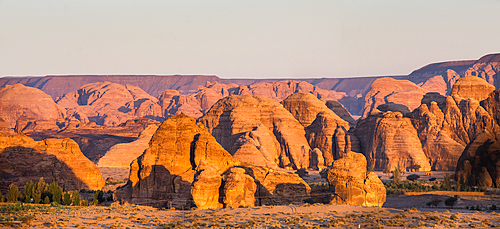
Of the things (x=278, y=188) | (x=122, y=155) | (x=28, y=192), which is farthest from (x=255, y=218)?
(x=122, y=155)

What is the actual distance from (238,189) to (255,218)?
6.32 meters

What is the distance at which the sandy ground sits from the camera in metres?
42.5

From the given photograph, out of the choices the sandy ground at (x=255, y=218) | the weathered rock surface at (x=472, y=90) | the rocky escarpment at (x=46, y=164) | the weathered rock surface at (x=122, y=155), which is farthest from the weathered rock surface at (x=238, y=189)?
the weathered rock surface at (x=472, y=90)

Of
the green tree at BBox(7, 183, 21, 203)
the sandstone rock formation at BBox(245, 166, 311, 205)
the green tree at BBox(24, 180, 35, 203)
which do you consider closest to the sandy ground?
the sandstone rock formation at BBox(245, 166, 311, 205)

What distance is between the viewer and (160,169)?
57.4 m

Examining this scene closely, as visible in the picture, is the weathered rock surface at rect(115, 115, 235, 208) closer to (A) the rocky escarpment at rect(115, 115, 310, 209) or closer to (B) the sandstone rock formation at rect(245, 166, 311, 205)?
(A) the rocky escarpment at rect(115, 115, 310, 209)

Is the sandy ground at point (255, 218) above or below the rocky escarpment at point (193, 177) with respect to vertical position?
below

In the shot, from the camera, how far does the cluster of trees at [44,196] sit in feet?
190

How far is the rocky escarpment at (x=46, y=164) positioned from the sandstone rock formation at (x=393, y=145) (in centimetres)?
5236

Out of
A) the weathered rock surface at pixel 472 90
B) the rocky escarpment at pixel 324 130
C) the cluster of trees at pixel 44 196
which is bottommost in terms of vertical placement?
the cluster of trees at pixel 44 196

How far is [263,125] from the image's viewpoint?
127m

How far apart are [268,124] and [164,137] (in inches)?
2876

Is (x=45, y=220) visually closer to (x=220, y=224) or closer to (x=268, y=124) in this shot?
(x=220, y=224)

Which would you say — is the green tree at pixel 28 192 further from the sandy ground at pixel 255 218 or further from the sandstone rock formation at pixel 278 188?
the sandstone rock formation at pixel 278 188
